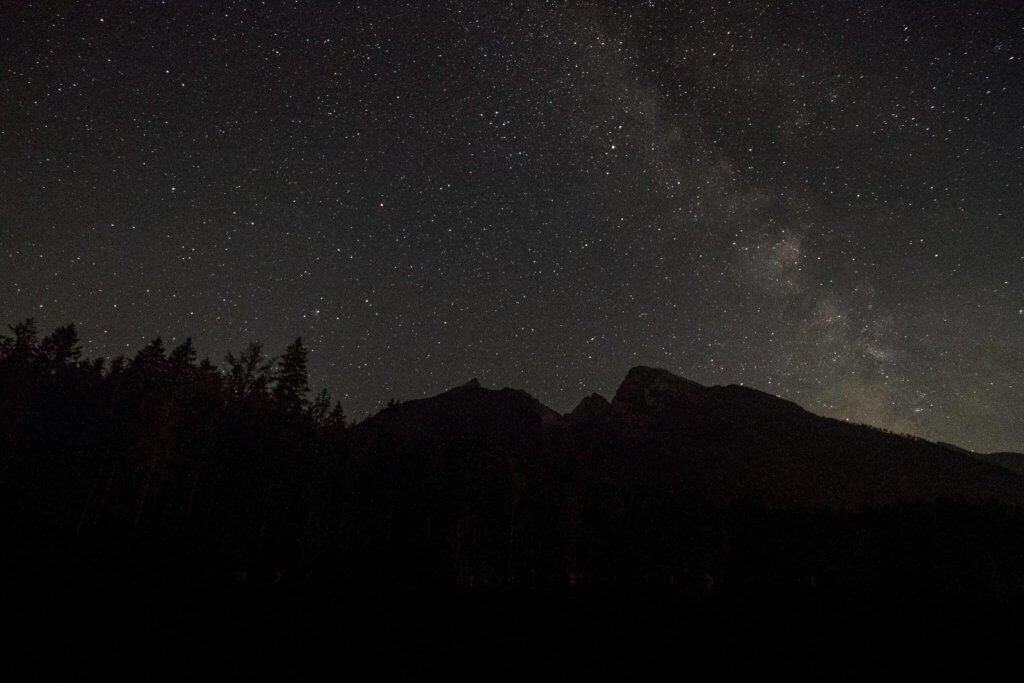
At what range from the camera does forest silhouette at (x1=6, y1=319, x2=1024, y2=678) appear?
2202 centimetres

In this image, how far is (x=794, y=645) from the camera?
89.2 ft

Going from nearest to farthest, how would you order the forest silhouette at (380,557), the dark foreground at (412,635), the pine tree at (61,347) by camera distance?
1. the dark foreground at (412,635)
2. the forest silhouette at (380,557)
3. the pine tree at (61,347)

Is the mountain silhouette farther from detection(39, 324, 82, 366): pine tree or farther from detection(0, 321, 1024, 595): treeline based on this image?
detection(39, 324, 82, 366): pine tree

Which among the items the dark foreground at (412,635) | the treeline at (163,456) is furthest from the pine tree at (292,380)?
the dark foreground at (412,635)

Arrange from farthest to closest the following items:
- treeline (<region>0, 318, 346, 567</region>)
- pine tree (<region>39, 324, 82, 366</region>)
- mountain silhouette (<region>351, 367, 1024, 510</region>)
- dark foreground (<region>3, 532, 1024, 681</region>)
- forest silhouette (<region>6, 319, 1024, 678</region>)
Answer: mountain silhouette (<region>351, 367, 1024, 510</region>) → pine tree (<region>39, 324, 82, 366</region>) → treeline (<region>0, 318, 346, 567</region>) → forest silhouette (<region>6, 319, 1024, 678</region>) → dark foreground (<region>3, 532, 1024, 681</region>)

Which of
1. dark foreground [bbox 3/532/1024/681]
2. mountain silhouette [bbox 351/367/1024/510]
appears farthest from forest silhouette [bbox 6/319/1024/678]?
mountain silhouette [bbox 351/367/1024/510]

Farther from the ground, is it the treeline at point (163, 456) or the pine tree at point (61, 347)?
the pine tree at point (61, 347)

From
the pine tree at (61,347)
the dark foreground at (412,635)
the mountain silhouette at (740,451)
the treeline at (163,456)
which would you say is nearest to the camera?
the dark foreground at (412,635)

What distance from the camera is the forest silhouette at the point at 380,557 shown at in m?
22.0

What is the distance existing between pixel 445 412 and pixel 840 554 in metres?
143

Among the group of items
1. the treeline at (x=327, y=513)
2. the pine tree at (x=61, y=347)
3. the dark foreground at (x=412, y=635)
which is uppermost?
the pine tree at (x=61, y=347)

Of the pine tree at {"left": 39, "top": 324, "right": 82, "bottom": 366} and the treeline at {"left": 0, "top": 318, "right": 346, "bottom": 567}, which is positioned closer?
the treeline at {"left": 0, "top": 318, "right": 346, "bottom": 567}

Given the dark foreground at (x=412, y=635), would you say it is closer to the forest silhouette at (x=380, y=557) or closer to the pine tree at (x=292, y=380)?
the forest silhouette at (x=380, y=557)

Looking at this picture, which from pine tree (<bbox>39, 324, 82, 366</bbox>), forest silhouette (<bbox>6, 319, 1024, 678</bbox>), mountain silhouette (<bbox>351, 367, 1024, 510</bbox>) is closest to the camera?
forest silhouette (<bbox>6, 319, 1024, 678</bbox>)
